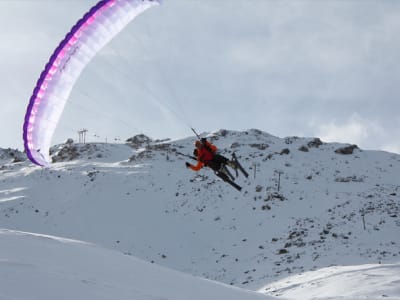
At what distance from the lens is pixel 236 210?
33.0 m

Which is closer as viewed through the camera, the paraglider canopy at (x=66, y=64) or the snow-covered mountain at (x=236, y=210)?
the paraglider canopy at (x=66, y=64)

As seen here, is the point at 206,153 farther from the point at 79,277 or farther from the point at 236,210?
the point at 236,210

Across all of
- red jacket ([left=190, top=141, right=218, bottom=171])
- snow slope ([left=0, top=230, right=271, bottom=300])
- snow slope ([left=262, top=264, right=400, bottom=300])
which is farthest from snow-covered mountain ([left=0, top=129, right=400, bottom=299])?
snow slope ([left=0, top=230, right=271, bottom=300])

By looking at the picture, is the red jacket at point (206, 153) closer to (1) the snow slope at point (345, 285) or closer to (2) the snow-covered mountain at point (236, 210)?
(1) the snow slope at point (345, 285)

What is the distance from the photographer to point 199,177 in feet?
132

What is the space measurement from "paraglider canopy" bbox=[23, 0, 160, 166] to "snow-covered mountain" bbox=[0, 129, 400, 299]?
258 inches

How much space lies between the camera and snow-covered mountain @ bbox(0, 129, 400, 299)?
2366 cm

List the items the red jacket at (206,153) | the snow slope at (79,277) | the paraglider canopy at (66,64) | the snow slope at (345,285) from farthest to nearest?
the red jacket at (206,153) → the snow slope at (345,285) → the paraglider canopy at (66,64) → the snow slope at (79,277)

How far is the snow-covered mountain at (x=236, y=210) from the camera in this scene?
23656 millimetres

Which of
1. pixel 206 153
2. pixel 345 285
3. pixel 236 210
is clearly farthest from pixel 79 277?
pixel 236 210

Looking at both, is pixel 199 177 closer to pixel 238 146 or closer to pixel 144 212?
pixel 144 212

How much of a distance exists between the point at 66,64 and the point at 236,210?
23102mm

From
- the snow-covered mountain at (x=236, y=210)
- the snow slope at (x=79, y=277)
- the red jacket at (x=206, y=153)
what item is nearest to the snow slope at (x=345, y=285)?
the snow-covered mountain at (x=236, y=210)

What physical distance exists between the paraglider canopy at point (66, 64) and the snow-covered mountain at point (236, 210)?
655 centimetres
